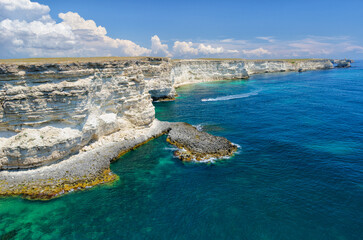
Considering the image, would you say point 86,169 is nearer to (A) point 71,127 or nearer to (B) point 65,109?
(A) point 71,127

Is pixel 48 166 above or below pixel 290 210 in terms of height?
above

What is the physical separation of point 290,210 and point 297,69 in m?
163

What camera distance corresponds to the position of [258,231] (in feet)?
52.9

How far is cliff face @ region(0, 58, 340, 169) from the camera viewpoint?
21.9 m

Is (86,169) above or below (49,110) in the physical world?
below

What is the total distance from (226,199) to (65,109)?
2037cm

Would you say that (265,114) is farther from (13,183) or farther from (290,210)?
(13,183)

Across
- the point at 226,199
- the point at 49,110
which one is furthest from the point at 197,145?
the point at 49,110

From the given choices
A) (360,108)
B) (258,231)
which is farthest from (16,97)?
(360,108)

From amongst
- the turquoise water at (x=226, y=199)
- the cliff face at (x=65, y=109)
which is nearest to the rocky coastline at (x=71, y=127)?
the cliff face at (x=65, y=109)

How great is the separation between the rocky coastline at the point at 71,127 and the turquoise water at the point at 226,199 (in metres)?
1.85

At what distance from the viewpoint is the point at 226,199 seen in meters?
19.7

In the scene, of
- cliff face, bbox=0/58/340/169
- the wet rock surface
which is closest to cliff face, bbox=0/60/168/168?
cliff face, bbox=0/58/340/169

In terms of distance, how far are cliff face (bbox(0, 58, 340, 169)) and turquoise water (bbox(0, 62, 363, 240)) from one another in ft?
15.9
